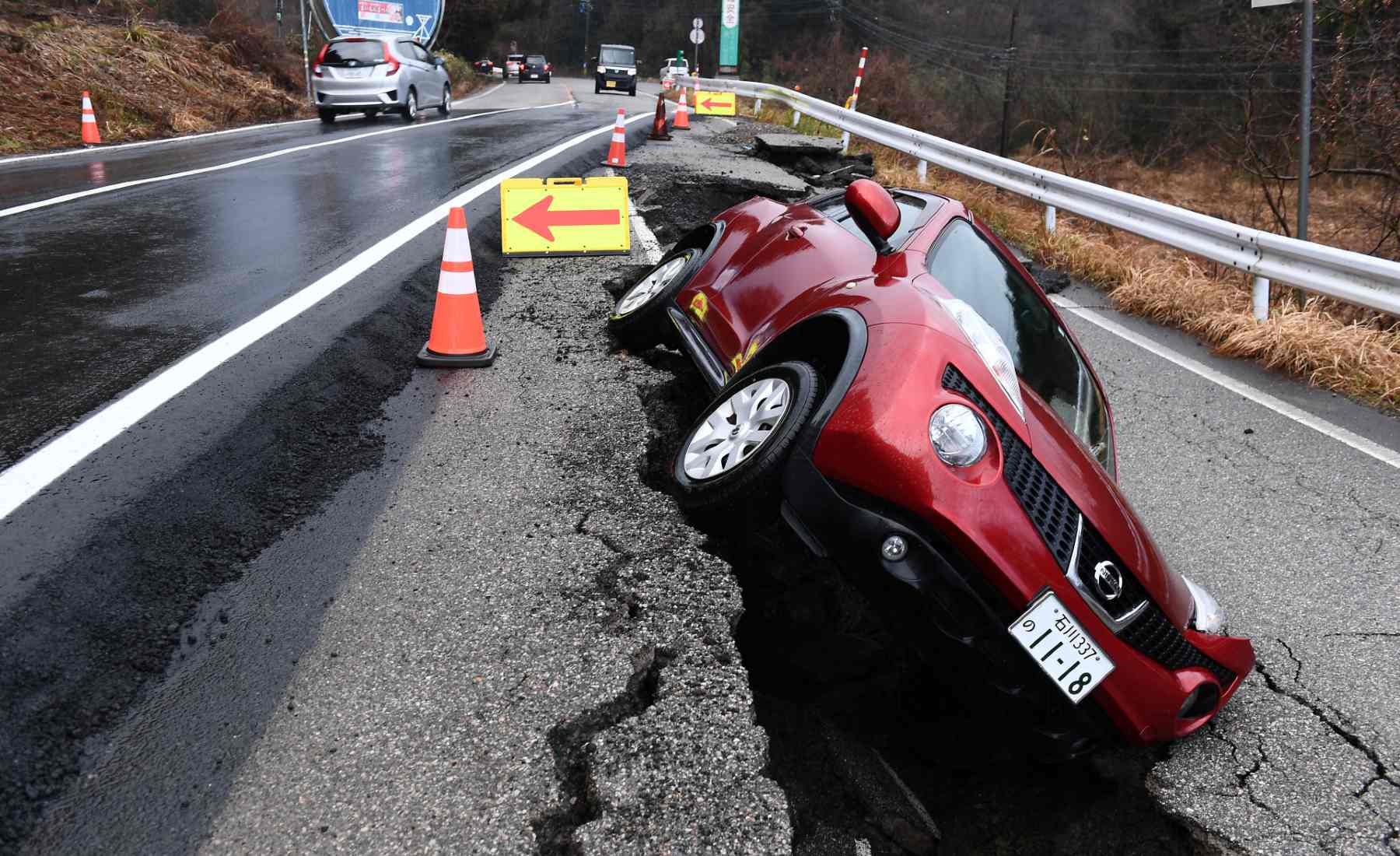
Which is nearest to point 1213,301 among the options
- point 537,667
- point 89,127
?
point 537,667

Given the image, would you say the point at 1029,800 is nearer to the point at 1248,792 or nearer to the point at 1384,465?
the point at 1248,792

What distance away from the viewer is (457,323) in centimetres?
515

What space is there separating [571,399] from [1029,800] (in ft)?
8.74

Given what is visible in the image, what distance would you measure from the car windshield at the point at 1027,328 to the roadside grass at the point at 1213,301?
10.6 ft

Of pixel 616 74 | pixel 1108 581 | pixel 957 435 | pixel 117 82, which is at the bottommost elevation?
pixel 1108 581

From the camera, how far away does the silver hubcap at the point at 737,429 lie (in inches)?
125

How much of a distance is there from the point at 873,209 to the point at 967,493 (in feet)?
4.67

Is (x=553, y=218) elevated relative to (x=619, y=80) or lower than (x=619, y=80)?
lower

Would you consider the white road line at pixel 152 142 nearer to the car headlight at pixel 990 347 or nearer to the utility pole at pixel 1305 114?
the car headlight at pixel 990 347

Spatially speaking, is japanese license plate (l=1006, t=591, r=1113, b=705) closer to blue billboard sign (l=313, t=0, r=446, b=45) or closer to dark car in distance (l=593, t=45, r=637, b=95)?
blue billboard sign (l=313, t=0, r=446, b=45)

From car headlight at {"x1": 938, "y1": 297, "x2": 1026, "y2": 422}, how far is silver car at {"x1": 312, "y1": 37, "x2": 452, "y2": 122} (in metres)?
18.3

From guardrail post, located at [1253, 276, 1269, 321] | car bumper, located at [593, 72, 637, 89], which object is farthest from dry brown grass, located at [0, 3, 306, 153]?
car bumper, located at [593, 72, 637, 89]

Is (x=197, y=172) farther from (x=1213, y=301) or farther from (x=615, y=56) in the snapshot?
(x=615, y=56)

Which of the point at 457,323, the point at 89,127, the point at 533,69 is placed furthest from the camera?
the point at 533,69
